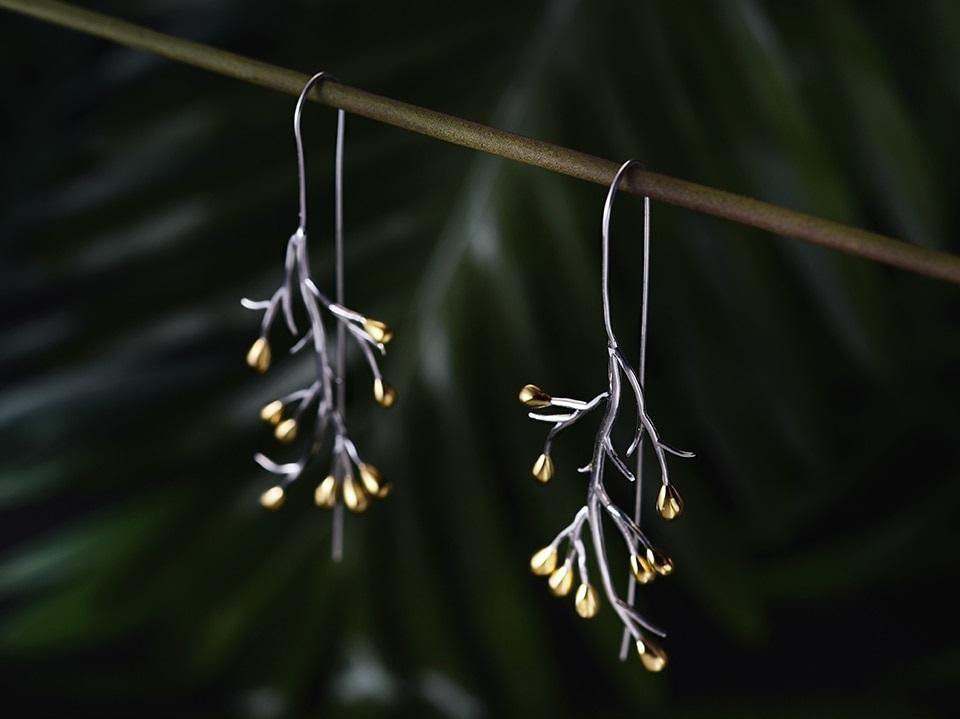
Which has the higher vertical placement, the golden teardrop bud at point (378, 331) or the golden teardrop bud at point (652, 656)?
the golden teardrop bud at point (378, 331)

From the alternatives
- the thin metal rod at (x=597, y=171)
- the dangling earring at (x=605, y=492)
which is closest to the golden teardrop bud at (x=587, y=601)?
the dangling earring at (x=605, y=492)

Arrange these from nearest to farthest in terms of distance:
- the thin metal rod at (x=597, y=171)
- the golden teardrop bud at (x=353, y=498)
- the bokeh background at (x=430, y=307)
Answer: the thin metal rod at (x=597, y=171) < the golden teardrop bud at (x=353, y=498) < the bokeh background at (x=430, y=307)

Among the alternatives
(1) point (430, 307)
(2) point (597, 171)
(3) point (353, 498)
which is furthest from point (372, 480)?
(1) point (430, 307)

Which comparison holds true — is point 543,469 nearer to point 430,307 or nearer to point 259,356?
point 259,356

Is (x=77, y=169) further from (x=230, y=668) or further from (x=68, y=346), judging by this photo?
(x=230, y=668)

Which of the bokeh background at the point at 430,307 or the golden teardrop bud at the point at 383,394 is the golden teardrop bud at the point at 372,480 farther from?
the bokeh background at the point at 430,307

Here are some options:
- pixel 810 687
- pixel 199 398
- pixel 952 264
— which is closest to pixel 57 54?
pixel 199 398

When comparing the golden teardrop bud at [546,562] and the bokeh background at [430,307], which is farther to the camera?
the bokeh background at [430,307]

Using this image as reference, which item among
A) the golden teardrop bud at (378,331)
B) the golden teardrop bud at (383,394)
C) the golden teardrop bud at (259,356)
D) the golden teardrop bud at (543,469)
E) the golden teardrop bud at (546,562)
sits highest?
the golden teardrop bud at (259,356)
